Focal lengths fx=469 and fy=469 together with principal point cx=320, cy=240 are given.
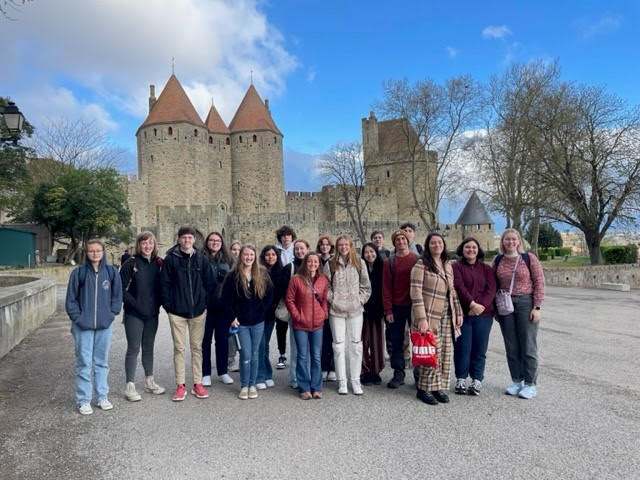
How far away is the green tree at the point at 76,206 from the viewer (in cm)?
2211

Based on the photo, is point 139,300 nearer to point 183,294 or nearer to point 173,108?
point 183,294

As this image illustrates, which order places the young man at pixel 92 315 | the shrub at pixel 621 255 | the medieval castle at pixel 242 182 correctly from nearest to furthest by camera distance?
the young man at pixel 92 315, the shrub at pixel 621 255, the medieval castle at pixel 242 182

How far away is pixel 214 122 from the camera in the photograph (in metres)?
39.2

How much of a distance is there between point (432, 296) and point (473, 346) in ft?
2.28

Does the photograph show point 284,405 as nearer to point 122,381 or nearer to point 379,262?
point 379,262

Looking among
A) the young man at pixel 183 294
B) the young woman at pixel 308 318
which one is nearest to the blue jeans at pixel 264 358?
the young woman at pixel 308 318

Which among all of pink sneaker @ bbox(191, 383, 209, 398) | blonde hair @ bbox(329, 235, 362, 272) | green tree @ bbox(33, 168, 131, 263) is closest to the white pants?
blonde hair @ bbox(329, 235, 362, 272)

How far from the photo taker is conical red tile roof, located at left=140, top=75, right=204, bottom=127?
113ft

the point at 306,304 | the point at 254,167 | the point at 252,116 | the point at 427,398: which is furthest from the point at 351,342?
the point at 252,116

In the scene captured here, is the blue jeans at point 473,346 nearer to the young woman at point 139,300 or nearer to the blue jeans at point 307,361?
the blue jeans at point 307,361

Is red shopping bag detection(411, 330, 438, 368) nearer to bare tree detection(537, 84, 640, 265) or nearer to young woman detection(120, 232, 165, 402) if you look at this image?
young woman detection(120, 232, 165, 402)

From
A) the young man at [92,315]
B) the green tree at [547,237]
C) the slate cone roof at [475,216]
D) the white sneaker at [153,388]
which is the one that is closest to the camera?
the young man at [92,315]

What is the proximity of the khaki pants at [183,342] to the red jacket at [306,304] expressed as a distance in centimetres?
91

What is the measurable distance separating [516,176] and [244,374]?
20292mm
